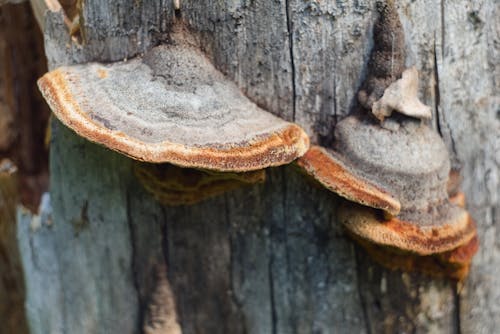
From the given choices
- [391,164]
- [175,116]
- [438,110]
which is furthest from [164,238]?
[438,110]

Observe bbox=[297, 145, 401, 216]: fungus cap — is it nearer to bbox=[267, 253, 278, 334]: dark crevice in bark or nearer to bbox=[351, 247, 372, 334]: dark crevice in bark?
bbox=[351, 247, 372, 334]: dark crevice in bark

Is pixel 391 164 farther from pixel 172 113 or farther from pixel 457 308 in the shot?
pixel 457 308

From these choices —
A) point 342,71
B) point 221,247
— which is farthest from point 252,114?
point 221,247

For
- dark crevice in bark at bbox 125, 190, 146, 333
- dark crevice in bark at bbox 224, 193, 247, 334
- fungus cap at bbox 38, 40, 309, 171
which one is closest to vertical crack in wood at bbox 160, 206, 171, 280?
dark crevice in bark at bbox 125, 190, 146, 333

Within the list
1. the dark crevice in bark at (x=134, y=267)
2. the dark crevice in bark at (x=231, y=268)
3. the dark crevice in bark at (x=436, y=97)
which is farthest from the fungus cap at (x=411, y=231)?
the dark crevice in bark at (x=134, y=267)

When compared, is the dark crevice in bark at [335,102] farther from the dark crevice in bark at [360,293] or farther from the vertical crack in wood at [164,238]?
the vertical crack in wood at [164,238]

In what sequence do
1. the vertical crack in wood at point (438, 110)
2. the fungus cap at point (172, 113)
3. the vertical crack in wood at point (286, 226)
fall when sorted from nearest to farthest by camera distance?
the fungus cap at point (172, 113) → the vertical crack in wood at point (438, 110) → the vertical crack in wood at point (286, 226)

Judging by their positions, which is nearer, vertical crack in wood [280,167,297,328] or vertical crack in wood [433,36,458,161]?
vertical crack in wood [433,36,458,161]
